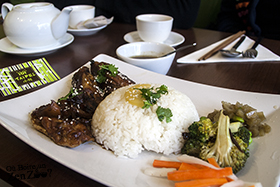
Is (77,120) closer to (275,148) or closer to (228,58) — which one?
(275,148)

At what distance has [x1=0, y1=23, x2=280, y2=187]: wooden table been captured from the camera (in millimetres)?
1245

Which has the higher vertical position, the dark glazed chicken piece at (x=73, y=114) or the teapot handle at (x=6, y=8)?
the teapot handle at (x=6, y=8)

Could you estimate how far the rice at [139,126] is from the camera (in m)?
1.51

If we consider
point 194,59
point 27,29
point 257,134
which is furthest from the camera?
point 194,59

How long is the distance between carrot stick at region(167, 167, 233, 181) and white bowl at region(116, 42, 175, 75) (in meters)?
1.35

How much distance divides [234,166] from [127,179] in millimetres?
614

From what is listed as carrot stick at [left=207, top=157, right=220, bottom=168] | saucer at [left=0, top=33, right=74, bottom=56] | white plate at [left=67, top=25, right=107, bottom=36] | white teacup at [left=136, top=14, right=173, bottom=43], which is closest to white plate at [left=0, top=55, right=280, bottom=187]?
carrot stick at [left=207, top=157, right=220, bottom=168]

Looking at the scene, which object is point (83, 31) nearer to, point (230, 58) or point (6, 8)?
point (6, 8)

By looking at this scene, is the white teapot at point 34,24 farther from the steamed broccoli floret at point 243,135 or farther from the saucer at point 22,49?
the steamed broccoli floret at point 243,135

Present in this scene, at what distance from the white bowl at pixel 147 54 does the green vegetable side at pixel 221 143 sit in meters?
1.02

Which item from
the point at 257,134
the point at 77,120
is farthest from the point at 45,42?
the point at 257,134

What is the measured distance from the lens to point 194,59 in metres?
2.88

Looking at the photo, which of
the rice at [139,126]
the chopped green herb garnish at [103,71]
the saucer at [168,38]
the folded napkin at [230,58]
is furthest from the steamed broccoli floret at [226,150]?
the saucer at [168,38]

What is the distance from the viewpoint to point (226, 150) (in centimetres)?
129
